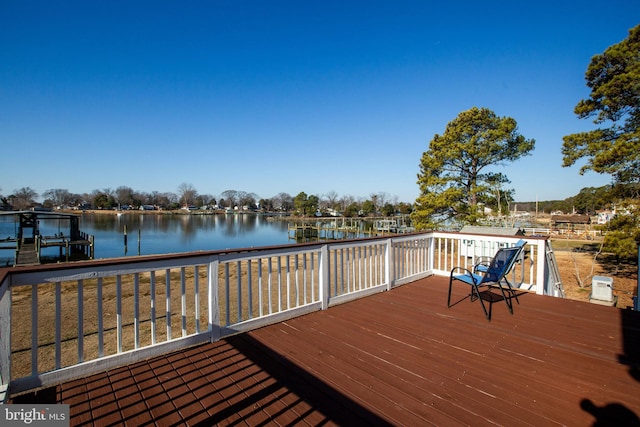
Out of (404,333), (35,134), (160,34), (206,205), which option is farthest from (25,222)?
(206,205)

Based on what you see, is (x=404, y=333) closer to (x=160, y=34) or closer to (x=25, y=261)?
(x=160, y=34)

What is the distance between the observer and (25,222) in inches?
923

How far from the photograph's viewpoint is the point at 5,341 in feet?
5.61

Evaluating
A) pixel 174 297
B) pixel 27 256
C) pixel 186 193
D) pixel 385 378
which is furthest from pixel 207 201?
pixel 385 378

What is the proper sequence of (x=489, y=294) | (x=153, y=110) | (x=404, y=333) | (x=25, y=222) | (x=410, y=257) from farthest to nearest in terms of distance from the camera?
(x=25, y=222) → (x=153, y=110) → (x=410, y=257) → (x=489, y=294) → (x=404, y=333)

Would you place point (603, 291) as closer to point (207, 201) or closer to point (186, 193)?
point (186, 193)

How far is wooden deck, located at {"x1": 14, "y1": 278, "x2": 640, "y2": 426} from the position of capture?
5.41 ft

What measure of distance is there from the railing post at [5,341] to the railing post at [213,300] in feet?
4.04

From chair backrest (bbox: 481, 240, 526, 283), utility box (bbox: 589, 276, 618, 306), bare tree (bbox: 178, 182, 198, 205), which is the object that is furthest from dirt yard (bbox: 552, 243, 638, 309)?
bare tree (bbox: 178, 182, 198, 205)

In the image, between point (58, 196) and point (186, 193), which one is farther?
point (186, 193)

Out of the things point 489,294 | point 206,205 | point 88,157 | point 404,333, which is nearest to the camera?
point 404,333

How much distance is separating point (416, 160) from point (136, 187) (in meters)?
92.4

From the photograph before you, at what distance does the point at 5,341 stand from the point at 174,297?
8536mm

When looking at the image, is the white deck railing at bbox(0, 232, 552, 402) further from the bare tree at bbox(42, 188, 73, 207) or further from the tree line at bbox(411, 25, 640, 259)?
the bare tree at bbox(42, 188, 73, 207)
